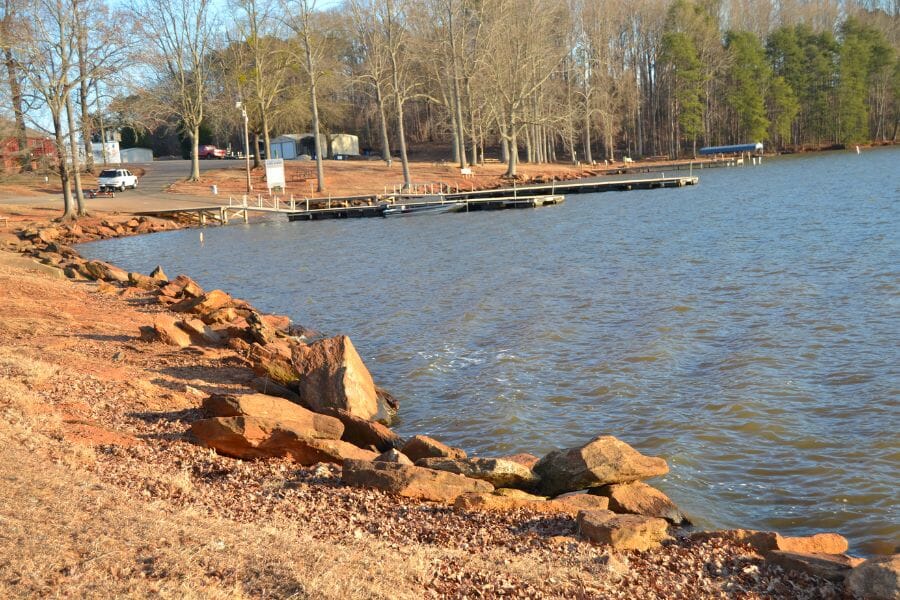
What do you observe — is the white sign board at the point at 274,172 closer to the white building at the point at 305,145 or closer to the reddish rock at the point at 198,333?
the white building at the point at 305,145

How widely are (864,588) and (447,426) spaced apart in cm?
715

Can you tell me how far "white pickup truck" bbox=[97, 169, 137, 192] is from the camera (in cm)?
6297

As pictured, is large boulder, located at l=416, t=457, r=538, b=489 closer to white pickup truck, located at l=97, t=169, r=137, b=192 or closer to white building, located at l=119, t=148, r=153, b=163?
white pickup truck, located at l=97, t=169, r=137, b=192

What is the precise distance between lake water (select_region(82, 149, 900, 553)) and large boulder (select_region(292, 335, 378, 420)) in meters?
0.79

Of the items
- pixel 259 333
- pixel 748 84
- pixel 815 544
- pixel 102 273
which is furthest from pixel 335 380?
pixel 748 84

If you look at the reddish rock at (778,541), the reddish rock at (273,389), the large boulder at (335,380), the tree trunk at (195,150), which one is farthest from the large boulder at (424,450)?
the tree trunk at (195,150)

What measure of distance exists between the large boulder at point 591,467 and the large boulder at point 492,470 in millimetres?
215

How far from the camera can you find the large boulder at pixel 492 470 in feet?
29.1

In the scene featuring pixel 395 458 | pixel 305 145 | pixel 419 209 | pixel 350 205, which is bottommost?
pixel 395 458

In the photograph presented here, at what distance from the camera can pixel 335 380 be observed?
490 inches

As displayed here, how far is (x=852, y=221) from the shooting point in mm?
35250

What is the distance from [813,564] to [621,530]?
147cm

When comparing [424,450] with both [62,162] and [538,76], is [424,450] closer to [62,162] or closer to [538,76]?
[62,162]

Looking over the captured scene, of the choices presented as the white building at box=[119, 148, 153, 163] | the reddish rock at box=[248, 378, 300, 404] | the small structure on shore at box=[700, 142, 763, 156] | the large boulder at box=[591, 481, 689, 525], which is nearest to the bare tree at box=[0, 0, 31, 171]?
the reddish rock at box=[248, 378, 300, 404]
